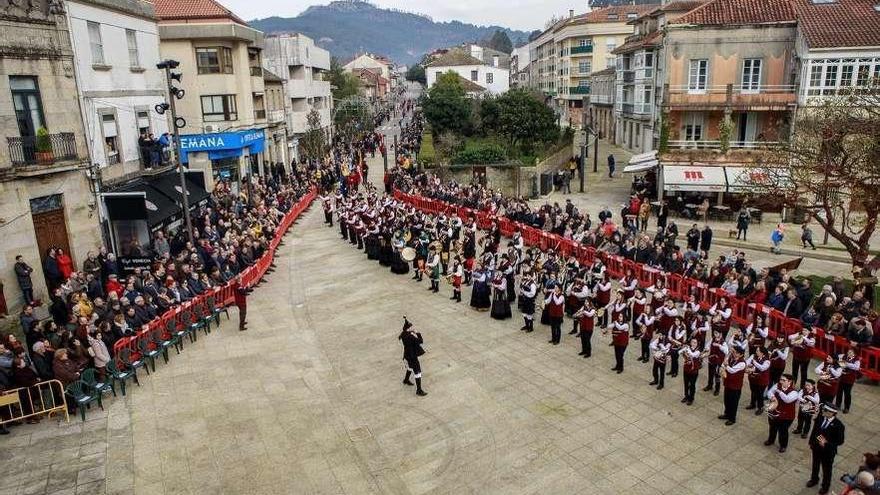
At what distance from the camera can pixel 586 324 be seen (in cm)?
1444

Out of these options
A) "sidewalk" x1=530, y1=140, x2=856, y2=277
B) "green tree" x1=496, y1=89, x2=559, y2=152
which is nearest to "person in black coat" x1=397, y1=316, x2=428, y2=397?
"sidewalk" x1=530, y1=140, x2=856, y2=277

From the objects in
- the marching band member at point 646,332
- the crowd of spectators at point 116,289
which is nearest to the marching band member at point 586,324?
the marching band member at point 646,332

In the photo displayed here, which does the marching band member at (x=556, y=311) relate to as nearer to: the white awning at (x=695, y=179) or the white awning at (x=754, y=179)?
the white awning at (x=754, y=179)

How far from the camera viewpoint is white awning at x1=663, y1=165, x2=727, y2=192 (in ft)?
96.9

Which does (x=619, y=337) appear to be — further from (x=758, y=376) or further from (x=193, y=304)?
(x=193, y=304)

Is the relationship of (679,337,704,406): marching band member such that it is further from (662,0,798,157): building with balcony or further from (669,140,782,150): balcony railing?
(662,0,798,157): building with balcony

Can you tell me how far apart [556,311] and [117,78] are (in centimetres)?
1893

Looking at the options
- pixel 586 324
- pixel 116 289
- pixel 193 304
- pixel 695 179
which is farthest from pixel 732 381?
pixel 695 179

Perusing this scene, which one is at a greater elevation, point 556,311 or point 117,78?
point 117,78

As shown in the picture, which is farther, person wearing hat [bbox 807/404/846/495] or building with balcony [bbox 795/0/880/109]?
building with balcony [bbox 795/0/880/109]

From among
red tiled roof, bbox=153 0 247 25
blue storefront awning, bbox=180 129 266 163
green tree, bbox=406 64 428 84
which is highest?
green tree, bbox=406 64 428 84

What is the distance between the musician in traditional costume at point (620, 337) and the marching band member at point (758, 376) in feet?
8.46

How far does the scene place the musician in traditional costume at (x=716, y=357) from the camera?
40.8 ft

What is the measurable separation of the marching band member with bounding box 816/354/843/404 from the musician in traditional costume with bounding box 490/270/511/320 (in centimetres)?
785
